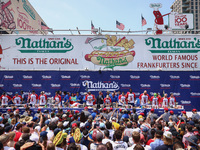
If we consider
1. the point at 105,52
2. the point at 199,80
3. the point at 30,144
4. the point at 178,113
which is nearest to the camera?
the point at 30,144

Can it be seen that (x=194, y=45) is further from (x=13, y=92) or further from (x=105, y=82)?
(x=13, y=92)

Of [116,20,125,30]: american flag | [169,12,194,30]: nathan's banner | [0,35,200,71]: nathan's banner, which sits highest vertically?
[169,12,194,30]: nathan's banner

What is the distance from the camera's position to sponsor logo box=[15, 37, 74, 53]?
1656 centimetres

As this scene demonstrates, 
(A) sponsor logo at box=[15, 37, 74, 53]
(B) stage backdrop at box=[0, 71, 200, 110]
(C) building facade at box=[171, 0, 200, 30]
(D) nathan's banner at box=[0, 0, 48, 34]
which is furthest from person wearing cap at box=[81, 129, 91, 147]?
(C) building facade at box=[171, 0, 200, 30]

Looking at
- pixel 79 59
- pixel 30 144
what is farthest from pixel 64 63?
pixel 30 144

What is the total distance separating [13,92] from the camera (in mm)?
16078

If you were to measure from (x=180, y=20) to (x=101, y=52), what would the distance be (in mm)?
9240

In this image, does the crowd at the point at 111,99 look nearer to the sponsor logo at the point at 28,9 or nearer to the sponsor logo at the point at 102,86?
the sponsor logo at the point at 102,86

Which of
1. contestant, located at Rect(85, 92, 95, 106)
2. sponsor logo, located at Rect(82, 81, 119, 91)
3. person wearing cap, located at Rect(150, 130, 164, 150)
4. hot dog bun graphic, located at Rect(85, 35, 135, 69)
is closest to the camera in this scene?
person wearing cap, located at Rect(150, 130, 164, 150)

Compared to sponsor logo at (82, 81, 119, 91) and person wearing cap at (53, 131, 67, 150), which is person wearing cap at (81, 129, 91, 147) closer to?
person wearing cap at (53, 131, 67, 150)

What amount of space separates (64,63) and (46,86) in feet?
8.90

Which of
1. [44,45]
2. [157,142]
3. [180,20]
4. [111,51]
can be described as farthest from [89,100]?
[180,20]

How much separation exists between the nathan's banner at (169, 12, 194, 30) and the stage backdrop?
548 cm


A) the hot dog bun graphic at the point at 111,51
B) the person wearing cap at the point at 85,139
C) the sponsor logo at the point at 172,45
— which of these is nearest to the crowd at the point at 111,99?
the hot dog bun graphic at the point at 111,51
